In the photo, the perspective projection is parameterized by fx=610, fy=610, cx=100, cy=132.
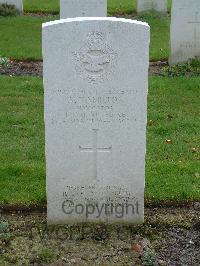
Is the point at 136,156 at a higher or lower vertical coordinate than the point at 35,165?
higher

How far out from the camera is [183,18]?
10250 millimetres

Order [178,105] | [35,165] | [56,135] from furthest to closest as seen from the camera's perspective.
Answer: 1. [178,105]
2. [35,165]
3. [56,135]

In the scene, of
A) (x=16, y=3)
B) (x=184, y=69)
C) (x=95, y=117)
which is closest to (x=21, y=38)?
(x=16, y=3)

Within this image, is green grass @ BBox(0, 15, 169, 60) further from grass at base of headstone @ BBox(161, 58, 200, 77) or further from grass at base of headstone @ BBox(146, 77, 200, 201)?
grass at base of headstone @ BBox(146, 77, 200, 201)

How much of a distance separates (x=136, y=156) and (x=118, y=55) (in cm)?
85

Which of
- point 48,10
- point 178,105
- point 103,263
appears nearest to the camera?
point 103,263

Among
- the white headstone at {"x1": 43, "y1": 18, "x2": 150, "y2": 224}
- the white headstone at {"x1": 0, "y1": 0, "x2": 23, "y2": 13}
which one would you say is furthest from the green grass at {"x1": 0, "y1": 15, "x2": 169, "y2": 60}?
the white headstone at {"x1": 43, "y1": 18, "x2": 150, "y2": 224}

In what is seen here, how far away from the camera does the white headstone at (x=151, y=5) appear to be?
14844 millimetres

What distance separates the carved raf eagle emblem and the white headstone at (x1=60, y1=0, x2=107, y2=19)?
6738 millimetres

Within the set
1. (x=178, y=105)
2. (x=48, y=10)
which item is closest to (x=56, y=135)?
(x=178, y=105)

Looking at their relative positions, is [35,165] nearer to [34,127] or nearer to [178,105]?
[34,127]

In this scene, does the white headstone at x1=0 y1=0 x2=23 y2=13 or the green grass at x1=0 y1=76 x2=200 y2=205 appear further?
the white headstone at x1=0 y1=0 x2=23 y2=13

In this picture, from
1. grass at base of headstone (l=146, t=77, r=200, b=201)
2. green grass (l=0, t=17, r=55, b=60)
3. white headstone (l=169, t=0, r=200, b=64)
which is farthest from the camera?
green grass (l=0, t=17, r=55, b=60)

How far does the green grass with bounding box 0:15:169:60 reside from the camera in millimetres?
11191
